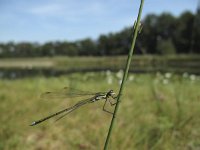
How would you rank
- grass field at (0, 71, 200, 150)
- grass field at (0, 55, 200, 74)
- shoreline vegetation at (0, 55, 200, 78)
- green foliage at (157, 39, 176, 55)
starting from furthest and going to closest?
green foliage at (157, 39, 176, 55) → grass field at (0, 55, 200, 74) → shoreline vegetation at (0, 55, 200, 78) → grass field at (0, 71, 200, 150)

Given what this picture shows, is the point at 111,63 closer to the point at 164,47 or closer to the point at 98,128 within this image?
the point at 164,47

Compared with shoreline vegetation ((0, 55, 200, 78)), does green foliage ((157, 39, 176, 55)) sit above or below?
above

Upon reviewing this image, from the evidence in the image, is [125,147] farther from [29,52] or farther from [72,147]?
[29,52]

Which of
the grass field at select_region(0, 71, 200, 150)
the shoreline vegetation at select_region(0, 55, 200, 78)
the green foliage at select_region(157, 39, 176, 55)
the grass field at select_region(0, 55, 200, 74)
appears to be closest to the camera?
the grass field at select_region(0, 71, 200, 150)

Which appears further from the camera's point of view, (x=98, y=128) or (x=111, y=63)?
(x=111, y=63)

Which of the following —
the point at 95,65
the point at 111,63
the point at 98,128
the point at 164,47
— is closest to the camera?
the point at 98,128

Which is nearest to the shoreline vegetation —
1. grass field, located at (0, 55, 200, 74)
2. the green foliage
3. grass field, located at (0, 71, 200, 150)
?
grass field, located at (0, 55, 200, 74)

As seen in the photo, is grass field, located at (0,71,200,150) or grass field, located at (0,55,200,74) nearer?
grass field, located at (0,71,200,150)

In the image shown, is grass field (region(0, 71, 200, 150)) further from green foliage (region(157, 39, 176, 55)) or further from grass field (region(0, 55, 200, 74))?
green foliage (region(157, 39, 176, 55))

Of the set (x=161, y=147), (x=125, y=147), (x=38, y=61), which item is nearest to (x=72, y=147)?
(x=125, y=147)

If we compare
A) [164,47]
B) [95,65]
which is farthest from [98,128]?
[95,65]

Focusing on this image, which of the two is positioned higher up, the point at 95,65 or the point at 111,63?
the point at 111,63

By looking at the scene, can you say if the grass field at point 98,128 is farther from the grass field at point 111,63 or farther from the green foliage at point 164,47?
the green foliage at point 164,47

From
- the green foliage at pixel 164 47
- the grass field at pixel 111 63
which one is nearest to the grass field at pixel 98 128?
the grass field at pixel 111 63
